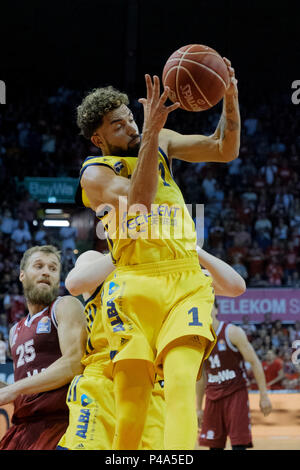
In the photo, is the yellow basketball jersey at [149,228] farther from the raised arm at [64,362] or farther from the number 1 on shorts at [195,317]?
the raised arm at [64,362]

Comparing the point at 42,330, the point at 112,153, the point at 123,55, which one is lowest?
the point at 42,330

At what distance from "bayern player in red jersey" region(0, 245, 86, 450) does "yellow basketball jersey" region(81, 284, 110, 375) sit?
0.33 ft

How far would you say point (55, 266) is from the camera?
420 centimetres

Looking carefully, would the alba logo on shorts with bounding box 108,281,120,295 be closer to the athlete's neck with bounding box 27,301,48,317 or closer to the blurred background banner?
the athlete's neck with bounding box 27,301,48,317

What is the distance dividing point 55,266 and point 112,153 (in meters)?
1.14

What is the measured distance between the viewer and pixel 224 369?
23.5 feet

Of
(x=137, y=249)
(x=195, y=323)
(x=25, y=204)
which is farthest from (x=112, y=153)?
(x=25, y=204)

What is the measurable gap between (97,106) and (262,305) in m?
8.96

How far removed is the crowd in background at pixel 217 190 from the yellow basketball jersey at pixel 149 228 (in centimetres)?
826

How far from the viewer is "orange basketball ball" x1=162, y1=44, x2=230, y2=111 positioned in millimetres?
3123

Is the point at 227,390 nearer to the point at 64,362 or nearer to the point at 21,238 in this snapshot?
the point at 64,362

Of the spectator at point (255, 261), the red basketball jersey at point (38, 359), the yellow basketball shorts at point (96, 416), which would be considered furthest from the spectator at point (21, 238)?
the yellow basketball shorts at point (96, 416)

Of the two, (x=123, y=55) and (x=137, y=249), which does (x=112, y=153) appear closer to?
(x=137, y=249)

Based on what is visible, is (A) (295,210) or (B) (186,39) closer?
(A) (295,210)
